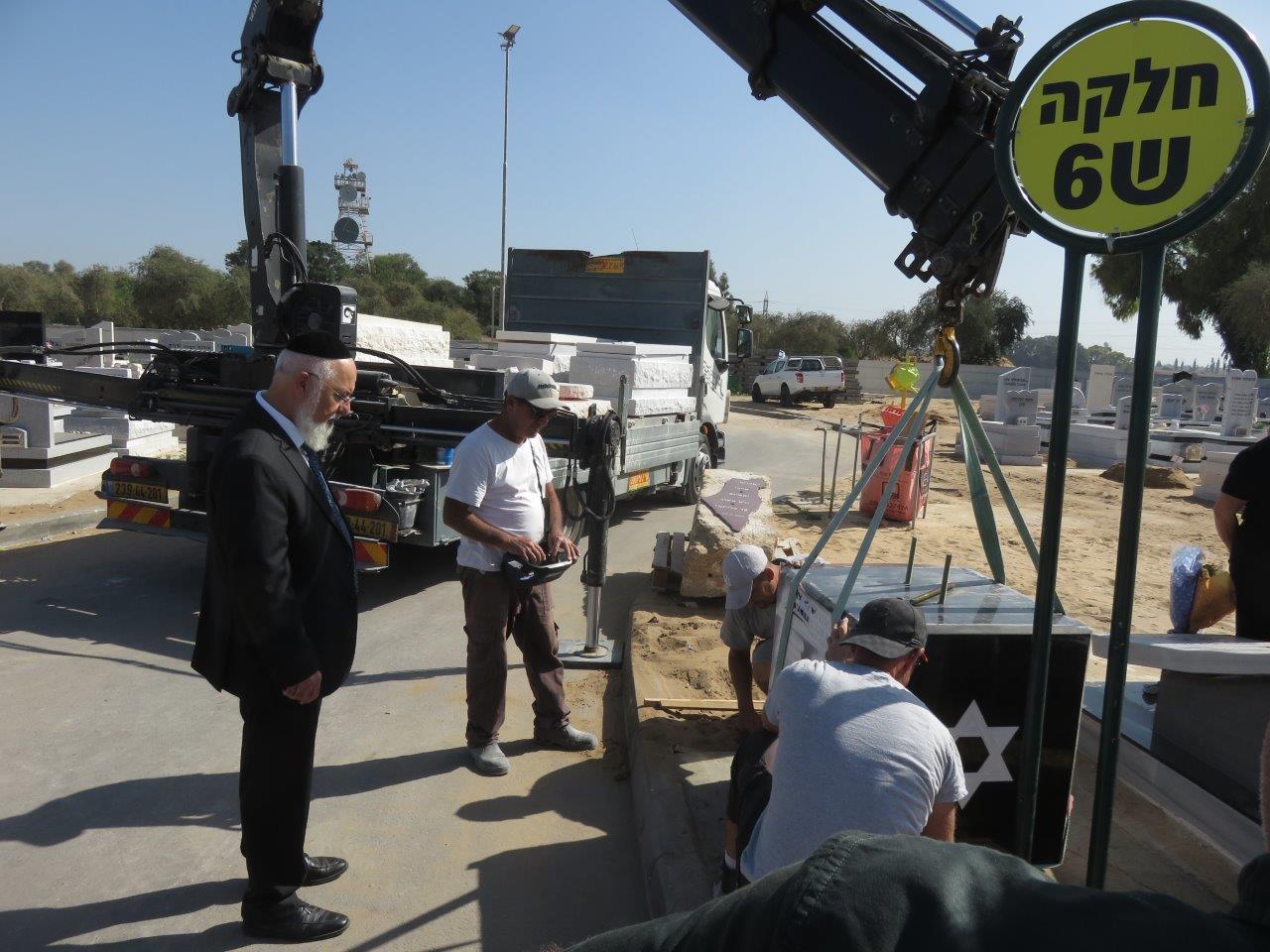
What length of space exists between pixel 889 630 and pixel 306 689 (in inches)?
69.7

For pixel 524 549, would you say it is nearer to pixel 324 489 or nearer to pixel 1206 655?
pixel 324 489

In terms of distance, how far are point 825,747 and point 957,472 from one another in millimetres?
16829

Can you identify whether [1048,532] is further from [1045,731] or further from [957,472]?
[957,472]

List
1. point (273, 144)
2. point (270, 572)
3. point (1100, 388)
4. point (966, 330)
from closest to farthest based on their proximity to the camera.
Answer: point (270, 572), point (273, 144), point (1100, 388), point (966, 330)

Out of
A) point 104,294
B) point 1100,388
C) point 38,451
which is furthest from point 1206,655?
point 104,294

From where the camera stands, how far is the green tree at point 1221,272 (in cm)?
3278

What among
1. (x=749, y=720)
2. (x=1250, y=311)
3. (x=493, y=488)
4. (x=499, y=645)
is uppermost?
(x=1250, y=311)

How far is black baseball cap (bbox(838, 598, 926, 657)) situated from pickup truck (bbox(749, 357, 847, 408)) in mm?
31550

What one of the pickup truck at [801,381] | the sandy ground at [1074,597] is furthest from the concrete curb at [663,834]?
the pickup truck at [801,381]

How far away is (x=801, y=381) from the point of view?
33.4m

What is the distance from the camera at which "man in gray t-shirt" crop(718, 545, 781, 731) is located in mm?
4258

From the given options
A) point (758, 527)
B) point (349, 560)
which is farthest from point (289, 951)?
point (758, 527)

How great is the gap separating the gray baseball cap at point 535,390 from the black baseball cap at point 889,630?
1.98 metres

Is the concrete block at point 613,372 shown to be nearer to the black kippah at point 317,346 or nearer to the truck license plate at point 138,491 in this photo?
the truck license plate at point 138,491
